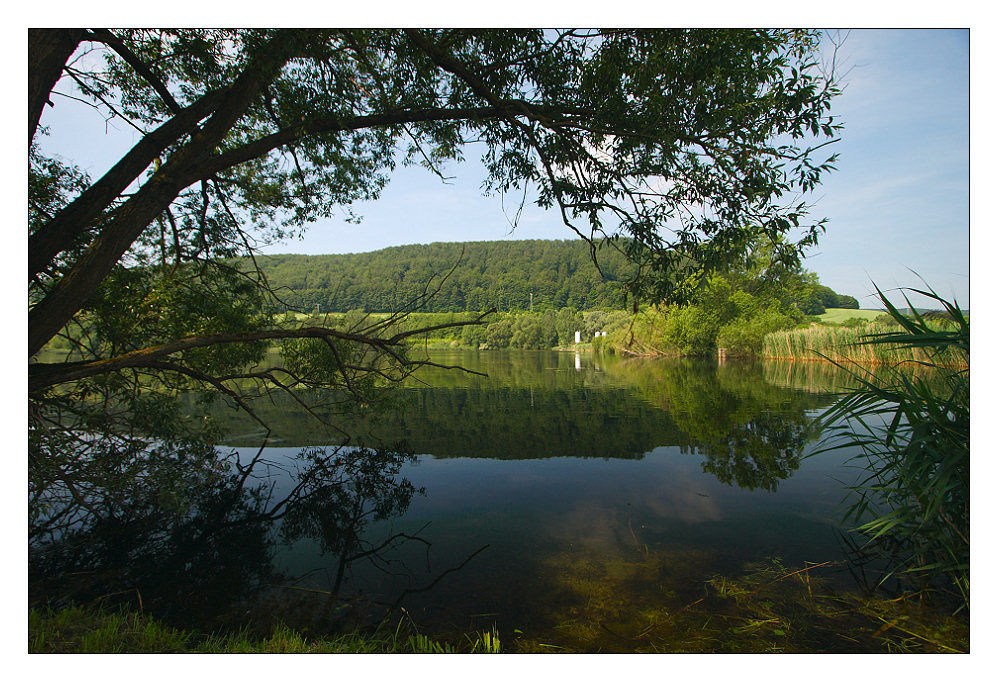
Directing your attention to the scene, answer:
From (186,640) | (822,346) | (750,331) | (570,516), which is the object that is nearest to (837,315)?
(822,346)

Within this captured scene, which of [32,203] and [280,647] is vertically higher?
[32,203]

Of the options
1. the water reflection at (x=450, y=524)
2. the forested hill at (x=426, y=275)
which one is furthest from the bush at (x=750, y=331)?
the forested hill at (x=426, y=275)

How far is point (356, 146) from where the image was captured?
16.5ft

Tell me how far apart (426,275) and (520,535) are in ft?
7.19

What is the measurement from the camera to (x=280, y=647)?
90.9 inches

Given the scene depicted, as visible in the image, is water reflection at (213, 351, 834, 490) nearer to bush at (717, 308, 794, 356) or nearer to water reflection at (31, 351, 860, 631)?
water reflection at (31, 351, 860, 631)

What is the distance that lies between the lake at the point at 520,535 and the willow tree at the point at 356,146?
4.11 ft

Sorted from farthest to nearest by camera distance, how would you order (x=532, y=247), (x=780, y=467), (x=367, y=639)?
(x=532, y=247)
(x=780, y=467)
(x=367, y=639)

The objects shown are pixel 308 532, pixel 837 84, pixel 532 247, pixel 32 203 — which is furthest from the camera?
pixel 532 247

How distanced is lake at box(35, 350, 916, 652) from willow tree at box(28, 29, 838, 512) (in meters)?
1.25

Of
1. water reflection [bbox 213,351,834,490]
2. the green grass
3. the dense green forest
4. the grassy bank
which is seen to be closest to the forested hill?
the dense green forest
